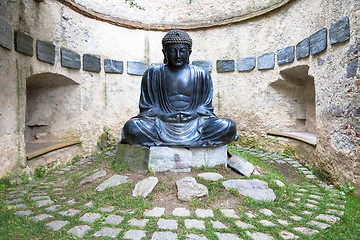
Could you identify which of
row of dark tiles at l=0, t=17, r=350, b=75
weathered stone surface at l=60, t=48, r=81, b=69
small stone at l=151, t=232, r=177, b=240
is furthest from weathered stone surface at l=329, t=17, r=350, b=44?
weathered stone surface at l=60, t=48, r=81, b=69

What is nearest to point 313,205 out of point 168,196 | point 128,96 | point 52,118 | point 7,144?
point 168,196

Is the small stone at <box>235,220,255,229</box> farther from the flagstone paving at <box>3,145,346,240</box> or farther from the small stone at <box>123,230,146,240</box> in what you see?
the small stone at <box>123,230,146,240</box>

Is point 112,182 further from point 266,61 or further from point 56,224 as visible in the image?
point 266,61

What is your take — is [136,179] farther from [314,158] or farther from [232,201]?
[314,158]

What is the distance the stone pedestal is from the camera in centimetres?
299

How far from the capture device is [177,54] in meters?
3.49

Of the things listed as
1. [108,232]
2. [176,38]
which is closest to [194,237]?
[108,232]

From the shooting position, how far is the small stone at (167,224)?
1887mm

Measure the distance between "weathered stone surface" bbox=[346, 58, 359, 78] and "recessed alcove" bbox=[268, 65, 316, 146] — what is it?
2.18 m

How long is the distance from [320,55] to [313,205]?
8.91ft

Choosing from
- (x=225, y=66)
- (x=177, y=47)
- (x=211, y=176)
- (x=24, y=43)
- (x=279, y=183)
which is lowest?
(x=279, y=183)

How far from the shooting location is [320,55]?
150 inches

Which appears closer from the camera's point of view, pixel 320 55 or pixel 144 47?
pixel 320 55

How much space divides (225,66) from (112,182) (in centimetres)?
462
